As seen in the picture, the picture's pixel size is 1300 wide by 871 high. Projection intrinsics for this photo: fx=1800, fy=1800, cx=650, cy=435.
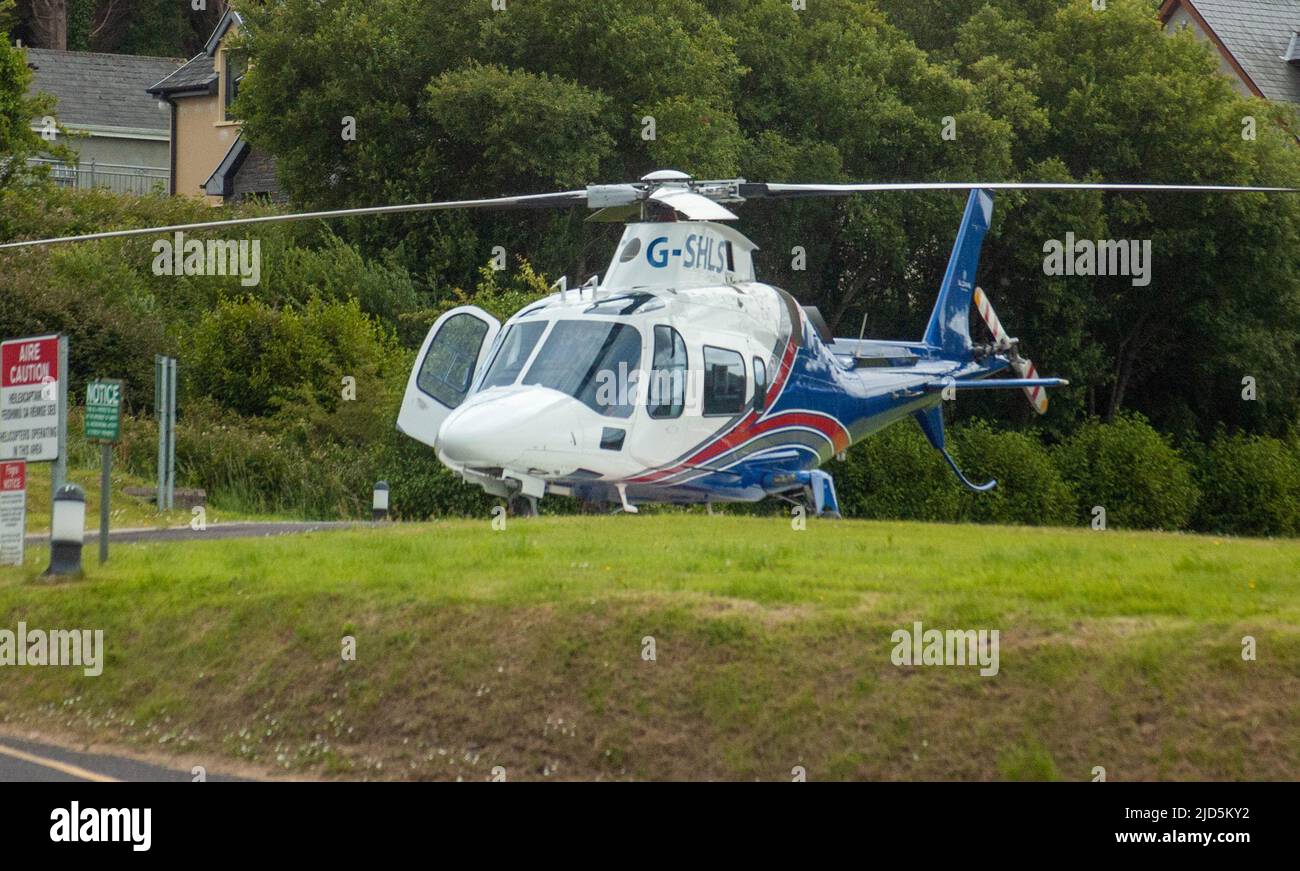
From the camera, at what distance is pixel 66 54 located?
65062 mm

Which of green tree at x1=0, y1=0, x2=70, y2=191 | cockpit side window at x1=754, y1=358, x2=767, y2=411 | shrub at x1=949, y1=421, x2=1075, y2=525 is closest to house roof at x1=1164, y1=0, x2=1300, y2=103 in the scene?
shrub at x1=949, y1=421, x2=1075, y2=525

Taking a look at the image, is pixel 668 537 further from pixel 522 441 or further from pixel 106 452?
pixel 106 452

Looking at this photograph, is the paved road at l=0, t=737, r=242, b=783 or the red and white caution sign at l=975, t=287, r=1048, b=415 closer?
the paved road at l=0, t=737, r=242, b=783

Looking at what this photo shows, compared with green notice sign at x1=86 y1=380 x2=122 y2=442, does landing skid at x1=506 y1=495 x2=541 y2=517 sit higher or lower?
lower

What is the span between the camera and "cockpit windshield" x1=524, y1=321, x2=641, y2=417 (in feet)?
60.8

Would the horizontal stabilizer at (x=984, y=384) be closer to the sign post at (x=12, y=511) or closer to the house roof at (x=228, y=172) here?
the sign post at (x=12, y=511)

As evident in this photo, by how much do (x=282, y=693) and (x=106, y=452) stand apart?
208 inches

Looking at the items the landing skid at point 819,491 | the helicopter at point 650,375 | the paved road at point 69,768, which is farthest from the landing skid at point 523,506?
the paved road at point 69,768

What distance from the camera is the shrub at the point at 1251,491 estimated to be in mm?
43281

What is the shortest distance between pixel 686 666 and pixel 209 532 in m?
11.5

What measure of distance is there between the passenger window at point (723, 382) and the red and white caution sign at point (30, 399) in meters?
6.77

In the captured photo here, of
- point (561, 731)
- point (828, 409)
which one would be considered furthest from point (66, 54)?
point (561, 731)

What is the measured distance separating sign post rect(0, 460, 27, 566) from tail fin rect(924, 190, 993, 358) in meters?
12.5

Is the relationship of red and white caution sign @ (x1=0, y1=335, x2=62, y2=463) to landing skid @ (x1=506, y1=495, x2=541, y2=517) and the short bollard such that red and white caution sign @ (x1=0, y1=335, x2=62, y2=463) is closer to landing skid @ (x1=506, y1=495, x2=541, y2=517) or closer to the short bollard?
the short bollard
